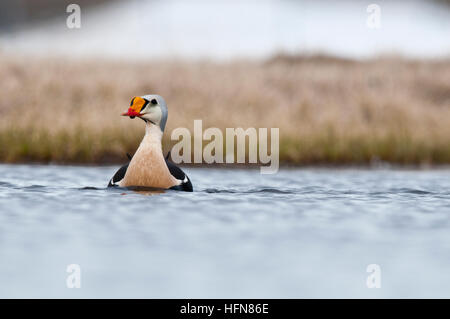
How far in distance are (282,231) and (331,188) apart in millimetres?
3737

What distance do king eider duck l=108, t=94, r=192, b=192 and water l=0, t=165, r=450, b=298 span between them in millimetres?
183

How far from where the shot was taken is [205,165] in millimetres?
16688

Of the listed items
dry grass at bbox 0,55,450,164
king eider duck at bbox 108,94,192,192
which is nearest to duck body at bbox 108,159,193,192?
king eider duck at bbox 108,94,192,192

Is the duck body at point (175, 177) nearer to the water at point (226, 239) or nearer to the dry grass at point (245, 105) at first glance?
the water at point (226, 239)

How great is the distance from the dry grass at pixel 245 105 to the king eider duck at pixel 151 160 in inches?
218

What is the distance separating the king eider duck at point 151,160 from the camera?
10914 mm

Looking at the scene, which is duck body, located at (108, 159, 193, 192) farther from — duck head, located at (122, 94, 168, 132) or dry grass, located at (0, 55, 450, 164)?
dry grass, located at (0, 55, 450, 164)

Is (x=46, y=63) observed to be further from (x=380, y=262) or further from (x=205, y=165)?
(x=380, y=262)

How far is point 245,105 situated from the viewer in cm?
2217

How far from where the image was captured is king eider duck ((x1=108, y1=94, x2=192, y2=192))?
10914mm

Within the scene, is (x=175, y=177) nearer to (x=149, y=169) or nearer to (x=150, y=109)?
(x=149, y=169)

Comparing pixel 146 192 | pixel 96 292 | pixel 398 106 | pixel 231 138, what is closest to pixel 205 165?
pixel 231 138

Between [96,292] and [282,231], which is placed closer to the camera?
[96,292]

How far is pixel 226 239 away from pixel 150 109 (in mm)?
3176
